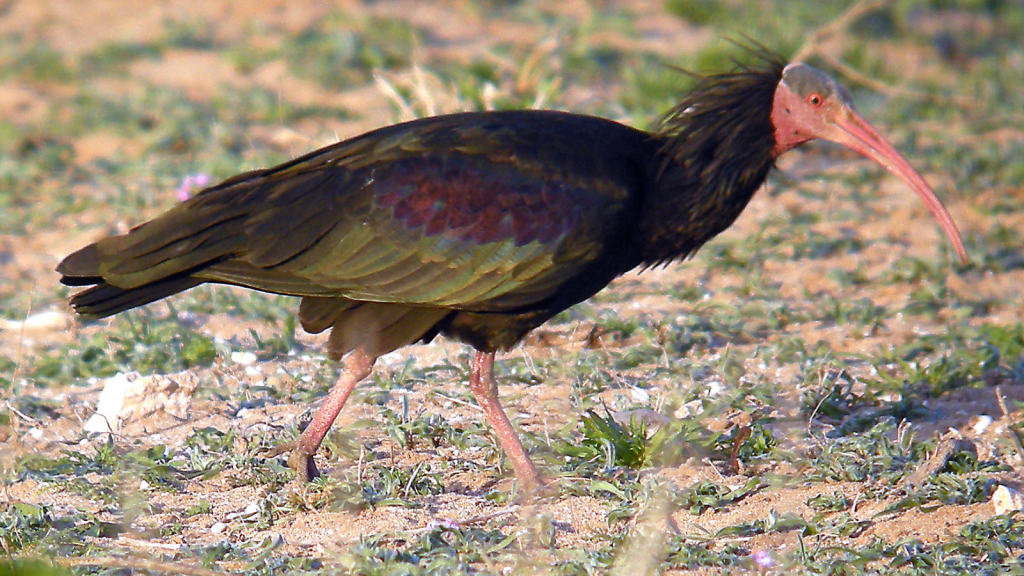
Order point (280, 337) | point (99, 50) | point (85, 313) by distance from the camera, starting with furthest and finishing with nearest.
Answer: point (99, 50), point (280, 337), point (85, 313)

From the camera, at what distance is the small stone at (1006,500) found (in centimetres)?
447

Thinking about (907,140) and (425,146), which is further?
(907,140)

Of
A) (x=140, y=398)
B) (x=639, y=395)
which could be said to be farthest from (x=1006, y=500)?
(x=140, y=398)

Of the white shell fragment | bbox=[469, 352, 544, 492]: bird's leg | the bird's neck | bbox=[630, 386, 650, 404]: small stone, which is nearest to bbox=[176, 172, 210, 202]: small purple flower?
the white shell fragment

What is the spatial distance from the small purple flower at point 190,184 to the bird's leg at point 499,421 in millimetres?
2937

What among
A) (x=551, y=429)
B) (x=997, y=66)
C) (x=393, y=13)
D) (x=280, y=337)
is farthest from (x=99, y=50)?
(x=997, y=66)

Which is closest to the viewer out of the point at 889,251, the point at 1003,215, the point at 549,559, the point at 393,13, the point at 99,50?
the point at 549,559

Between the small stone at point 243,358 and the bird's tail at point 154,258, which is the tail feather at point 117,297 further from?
the small stone at point 243,358

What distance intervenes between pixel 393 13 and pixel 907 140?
448 cm

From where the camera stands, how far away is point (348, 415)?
5.45 m

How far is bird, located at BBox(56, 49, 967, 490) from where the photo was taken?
476 cm

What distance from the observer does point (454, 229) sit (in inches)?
191

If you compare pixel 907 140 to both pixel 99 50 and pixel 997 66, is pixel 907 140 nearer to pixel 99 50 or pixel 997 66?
pixel 997 66

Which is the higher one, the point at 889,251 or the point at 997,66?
the point at 997,66
